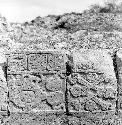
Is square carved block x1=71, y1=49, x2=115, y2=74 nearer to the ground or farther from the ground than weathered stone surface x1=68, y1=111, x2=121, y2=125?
farther from the ground

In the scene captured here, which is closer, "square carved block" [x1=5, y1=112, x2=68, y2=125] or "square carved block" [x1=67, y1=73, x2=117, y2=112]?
"square carved block" [x1=67, y1=73, x2=117, y2=112]

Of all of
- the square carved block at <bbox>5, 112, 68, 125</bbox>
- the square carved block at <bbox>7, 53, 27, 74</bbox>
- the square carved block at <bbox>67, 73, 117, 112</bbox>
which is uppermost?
the square carved block at <bbox>7, 53, 27, 74</bbox>

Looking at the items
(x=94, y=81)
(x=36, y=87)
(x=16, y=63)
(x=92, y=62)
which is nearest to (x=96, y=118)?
(x=94, y=81)

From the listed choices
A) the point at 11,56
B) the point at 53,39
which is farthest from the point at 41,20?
the point at 11,56

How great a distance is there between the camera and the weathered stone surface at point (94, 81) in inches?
154

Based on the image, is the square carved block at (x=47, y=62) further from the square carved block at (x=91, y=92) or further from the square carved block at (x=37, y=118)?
the square carved block at (x=37, y=118)

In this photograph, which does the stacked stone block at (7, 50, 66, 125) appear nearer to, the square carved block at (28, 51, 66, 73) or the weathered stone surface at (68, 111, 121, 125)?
the square carved block at (28, 51, 66, 73)

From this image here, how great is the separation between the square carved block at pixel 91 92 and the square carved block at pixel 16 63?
57 centimetres

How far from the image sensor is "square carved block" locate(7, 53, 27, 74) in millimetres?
3957

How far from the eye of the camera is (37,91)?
157 inches

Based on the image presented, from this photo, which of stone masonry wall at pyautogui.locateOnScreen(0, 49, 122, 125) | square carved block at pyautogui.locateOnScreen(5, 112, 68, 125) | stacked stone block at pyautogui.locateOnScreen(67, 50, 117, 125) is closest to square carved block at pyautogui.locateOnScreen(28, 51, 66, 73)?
stone masonry wall at pyautogui.locateOnScreen(0, 49, 122, 125)

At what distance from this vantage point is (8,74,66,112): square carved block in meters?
3.97

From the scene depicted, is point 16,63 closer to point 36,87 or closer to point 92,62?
point 36,87

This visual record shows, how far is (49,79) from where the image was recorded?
13.0 ft
